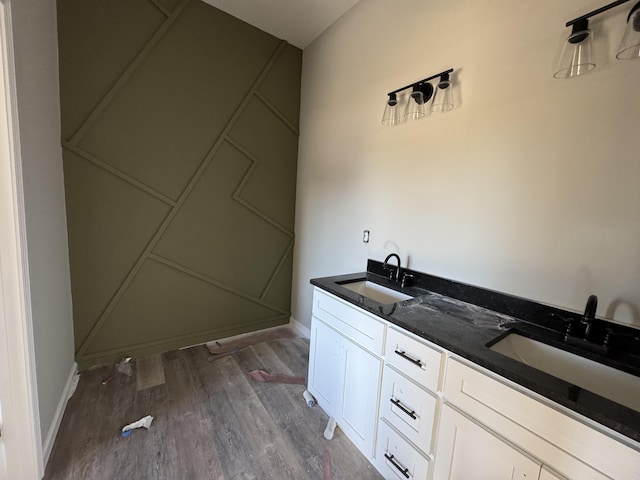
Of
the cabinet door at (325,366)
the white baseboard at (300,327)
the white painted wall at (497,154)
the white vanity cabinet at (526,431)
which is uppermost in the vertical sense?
the white painted wall at (497,154)

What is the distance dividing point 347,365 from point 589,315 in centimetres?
117

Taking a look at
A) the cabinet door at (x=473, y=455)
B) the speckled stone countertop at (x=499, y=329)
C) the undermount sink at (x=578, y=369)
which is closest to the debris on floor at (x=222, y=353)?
the speckled stone countertop at (x=499, y=329)

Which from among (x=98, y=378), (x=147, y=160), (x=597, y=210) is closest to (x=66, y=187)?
(x=147, y=160)

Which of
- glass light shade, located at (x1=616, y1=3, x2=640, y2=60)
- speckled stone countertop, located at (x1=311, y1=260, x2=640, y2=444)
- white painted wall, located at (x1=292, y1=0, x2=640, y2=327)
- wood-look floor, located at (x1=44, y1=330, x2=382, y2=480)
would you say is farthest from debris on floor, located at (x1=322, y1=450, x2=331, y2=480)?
glass light shade, located at (x1=616, y1=3, x2=640, y2=60)

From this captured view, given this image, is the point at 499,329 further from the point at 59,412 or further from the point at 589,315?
the point at 59,412

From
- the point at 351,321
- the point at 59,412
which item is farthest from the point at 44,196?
the point at 351,321

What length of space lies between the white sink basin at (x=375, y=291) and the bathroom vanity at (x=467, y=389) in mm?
33

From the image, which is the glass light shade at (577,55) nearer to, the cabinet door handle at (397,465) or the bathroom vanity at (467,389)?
the bathroom vanity at (467,389)

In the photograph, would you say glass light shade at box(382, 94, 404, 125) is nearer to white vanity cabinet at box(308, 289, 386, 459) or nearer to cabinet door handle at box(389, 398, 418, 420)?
white vanity cabinet at box(308, 289, 386, 459)

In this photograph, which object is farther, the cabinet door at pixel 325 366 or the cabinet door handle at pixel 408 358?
the cabinet door at pixel 325 366

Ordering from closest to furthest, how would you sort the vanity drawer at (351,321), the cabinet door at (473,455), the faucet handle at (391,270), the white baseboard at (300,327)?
1. the cabinet door at (473,455)
2. the vanity drawer at (351,321)
3. the faucet handle at (391,270)
4. the white baseboard at (300,327)

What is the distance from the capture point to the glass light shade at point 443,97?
1.65 metres

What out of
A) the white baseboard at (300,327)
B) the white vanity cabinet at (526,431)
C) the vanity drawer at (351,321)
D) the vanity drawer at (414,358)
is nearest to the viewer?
the white vanity cabinet at (526,431)

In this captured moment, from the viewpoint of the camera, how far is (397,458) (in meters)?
1.39
